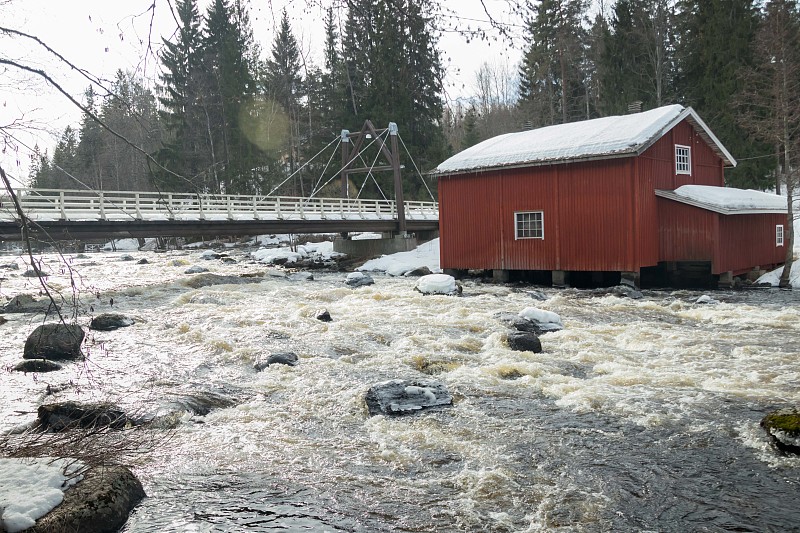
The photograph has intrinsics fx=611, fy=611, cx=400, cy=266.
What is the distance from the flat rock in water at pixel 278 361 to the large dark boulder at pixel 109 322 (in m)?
5.07

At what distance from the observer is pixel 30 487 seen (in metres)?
4.22

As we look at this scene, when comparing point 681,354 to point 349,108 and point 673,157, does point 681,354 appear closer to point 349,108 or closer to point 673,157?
point 673,157

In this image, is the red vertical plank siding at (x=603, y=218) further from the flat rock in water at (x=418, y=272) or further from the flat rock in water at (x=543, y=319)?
the flat rock in water at (x=543, y=319)

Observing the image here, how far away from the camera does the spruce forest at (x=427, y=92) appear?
3963mm

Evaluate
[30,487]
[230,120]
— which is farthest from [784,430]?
[230,120]

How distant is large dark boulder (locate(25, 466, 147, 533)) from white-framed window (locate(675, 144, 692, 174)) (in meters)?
18.3

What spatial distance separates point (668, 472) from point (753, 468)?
738 millimetres

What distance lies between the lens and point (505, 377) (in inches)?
329

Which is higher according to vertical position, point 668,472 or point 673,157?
point 673,157

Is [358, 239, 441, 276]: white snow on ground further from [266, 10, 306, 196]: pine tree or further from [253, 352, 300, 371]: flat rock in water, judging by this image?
[266, 10, 306, 196]: pine tree

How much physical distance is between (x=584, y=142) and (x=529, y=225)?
300 cm

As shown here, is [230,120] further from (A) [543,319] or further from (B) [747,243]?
(A) [543,319]

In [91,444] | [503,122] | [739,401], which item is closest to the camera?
[91,444]

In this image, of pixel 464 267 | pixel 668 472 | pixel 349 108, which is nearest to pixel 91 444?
pixel 668 472
